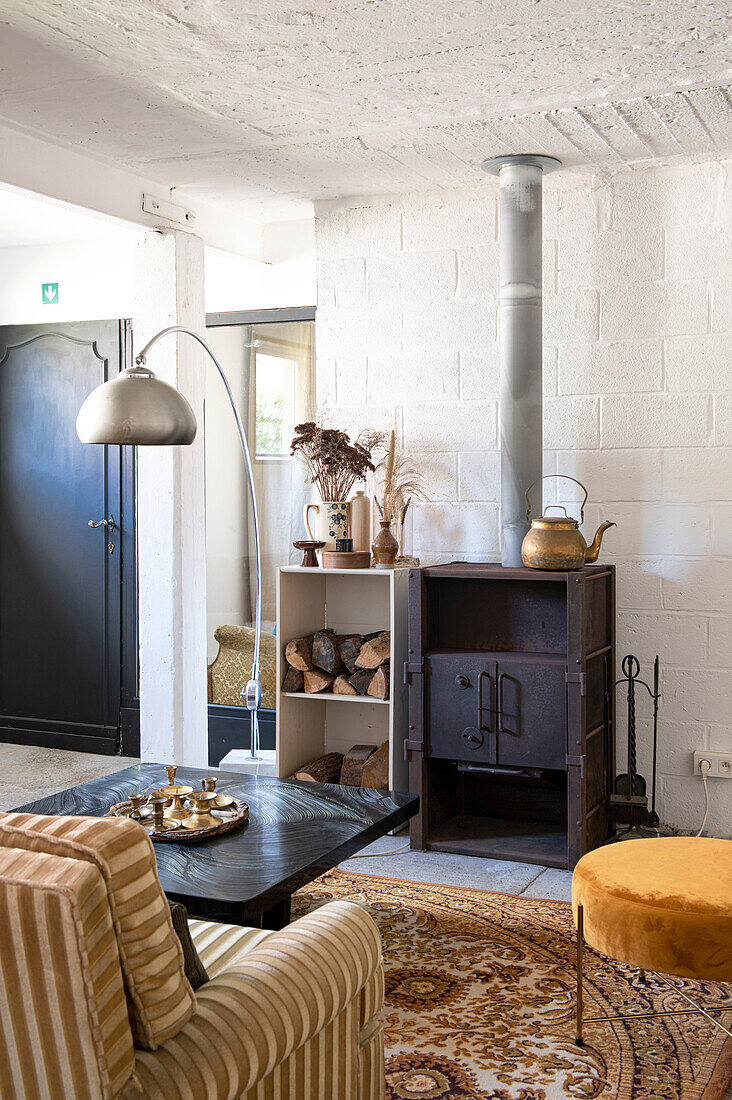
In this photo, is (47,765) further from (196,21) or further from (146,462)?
(196,21)

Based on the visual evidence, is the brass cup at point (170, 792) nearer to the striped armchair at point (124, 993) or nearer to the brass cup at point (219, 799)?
the brass cup at point (219, 799)

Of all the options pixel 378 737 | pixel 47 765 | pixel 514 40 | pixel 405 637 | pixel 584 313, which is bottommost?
pixel 47 765

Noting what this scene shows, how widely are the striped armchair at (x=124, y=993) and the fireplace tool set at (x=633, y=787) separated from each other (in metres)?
2.19

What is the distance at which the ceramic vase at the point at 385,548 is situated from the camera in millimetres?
4062

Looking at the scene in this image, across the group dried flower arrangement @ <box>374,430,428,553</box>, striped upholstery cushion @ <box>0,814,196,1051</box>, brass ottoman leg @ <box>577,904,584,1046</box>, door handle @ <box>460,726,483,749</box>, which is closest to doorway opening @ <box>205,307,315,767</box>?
dried flower arrangement @ <box>374,430,428,553</box>

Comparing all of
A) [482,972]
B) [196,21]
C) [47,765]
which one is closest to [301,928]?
[482,972]

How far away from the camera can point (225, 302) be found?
5.35 meters

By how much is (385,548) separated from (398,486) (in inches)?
13.5

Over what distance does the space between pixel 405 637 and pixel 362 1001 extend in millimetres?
2180

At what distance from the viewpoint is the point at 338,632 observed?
4508mm

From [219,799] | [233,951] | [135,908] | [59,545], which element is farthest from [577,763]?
[59,545]

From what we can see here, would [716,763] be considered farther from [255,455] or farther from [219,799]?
[255,455]

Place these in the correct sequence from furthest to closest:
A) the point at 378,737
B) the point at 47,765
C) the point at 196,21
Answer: the point at 47,765
the point at 378,737
the point at 196,21

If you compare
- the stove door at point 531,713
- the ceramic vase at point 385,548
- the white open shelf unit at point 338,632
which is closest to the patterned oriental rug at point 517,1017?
the stove door at point 531,713
